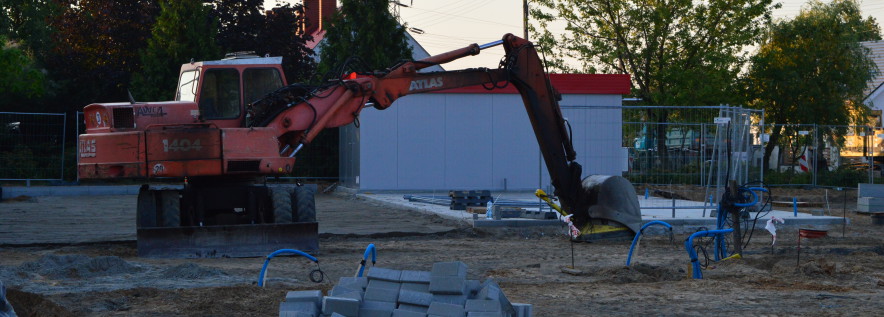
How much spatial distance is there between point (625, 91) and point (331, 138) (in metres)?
9.48

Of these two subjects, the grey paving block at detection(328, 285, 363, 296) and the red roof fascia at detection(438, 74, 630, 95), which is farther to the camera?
the red roof fascia at detection(438, 74, 630, 95)

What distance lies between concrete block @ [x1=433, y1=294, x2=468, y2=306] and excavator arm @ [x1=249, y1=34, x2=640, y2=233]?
6609 millimetres

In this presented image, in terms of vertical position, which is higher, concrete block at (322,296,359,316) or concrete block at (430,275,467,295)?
concrete block at (430,275,467,295)

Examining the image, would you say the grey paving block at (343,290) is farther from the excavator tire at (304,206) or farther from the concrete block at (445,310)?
the excavator tire at (304,206)

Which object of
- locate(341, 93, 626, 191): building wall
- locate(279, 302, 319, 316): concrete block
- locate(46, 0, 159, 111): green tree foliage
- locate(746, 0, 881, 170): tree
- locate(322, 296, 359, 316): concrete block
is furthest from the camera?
locate(746, 0, 881, 170): tree

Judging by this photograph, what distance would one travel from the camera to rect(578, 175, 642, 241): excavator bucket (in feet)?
50.3

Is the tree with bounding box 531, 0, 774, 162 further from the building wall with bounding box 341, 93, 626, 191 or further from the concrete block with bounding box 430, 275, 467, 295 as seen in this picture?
the concrete block with bounding box 430, 275, 467, 295

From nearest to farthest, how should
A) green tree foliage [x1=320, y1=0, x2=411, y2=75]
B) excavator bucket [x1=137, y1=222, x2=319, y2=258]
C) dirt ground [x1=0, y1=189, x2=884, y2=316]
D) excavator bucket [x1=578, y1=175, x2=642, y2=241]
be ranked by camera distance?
dirt ground [x1=0, y1=189, x2=884, y2=316]
excavator bucket [x1=137, y1=222, x2=319, y2=258]
excavator bucket [x1=578, y1=175, x2=642, y2=241]
green tree foliage [x1=320, y1=0, x2=411, y2=75]

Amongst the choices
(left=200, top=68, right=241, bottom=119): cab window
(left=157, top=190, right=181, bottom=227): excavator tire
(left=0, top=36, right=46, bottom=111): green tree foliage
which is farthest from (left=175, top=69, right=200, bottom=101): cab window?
(left=0, top=36, right=46, bottom=111): green tree foliage

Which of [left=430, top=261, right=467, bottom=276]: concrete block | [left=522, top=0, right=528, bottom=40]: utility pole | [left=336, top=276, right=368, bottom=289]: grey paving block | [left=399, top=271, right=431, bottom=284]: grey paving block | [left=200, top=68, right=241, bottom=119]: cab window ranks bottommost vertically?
[left=336, top=276, right=368, bottom=289]: grey paving block

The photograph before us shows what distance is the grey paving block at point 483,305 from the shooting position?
22.8 feet

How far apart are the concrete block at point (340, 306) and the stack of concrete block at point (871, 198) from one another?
54.4 ft

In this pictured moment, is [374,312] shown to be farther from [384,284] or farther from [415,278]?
[415,278]

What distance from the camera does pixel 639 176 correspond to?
22.0m
